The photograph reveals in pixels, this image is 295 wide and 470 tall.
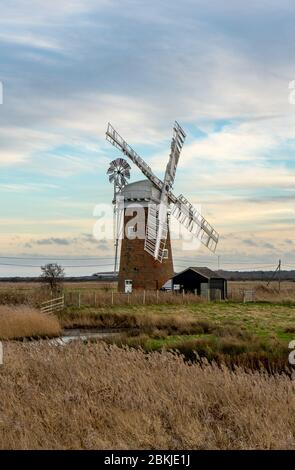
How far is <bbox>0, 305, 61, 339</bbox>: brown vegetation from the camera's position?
2397 cm

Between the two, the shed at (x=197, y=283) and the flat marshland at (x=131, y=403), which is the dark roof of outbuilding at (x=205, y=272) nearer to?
the shed at (x=197, y=283)

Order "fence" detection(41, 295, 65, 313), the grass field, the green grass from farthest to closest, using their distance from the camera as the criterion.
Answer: "fence" detection(41, 295, 65, 313), the grass field, the green grass

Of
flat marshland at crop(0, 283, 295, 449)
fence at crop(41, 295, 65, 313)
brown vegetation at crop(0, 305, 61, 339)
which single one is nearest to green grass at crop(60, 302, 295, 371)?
fence at crop(41, 295, 65, 313)

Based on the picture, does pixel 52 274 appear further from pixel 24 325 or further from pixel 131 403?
pixel 131 403

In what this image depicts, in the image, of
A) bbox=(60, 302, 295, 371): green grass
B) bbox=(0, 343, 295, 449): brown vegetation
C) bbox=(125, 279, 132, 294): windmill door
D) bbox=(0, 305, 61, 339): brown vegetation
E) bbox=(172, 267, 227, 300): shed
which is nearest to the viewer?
bbox=(0, 343, 295, 449): brown vegetation

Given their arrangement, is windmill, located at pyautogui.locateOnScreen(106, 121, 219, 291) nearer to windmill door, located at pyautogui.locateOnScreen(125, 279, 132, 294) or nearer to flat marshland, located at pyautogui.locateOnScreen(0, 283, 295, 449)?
windmill door, located at pyautogui.locateOnScreen(125, 279, 132, 294)

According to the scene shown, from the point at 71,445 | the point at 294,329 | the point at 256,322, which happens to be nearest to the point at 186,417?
the point at 71,445

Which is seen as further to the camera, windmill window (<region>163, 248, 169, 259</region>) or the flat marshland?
windmill window (<region>163, 248, 169, 259</region>)

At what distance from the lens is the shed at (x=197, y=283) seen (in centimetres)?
4738

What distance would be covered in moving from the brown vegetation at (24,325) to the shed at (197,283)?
2142cm

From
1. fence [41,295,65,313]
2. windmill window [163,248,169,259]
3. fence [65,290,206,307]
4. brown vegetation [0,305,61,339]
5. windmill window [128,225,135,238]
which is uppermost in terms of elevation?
windmill window [128,225,135,238]

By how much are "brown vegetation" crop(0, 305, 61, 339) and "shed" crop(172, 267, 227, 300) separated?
2142cm

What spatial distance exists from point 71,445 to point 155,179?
3788cm

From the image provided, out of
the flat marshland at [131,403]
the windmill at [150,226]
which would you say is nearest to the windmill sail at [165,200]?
the windmill at [150,226]
